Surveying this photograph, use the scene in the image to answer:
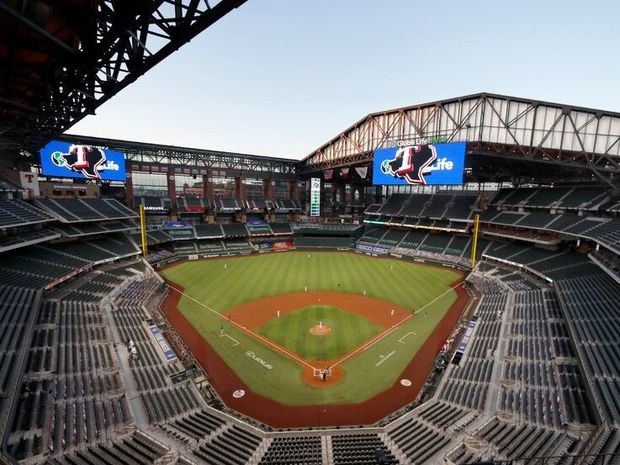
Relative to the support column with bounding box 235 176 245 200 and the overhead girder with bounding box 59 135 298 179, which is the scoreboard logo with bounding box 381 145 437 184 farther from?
the support column with bounding box 235 176 245 200

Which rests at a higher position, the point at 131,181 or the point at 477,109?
the point at 477,109

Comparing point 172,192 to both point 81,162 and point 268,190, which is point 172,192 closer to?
point 81,162

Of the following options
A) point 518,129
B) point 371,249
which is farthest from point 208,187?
point 518,129

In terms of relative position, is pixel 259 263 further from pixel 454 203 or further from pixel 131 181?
pixel 454 203

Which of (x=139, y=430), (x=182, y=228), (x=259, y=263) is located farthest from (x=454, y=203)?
(x=139, y=430)

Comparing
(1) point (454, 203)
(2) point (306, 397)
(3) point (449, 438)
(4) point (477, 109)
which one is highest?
(4) point (477, 109)

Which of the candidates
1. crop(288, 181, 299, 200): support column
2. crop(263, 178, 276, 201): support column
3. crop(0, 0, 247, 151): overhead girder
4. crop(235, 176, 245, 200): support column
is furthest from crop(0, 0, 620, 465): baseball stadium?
crop(288, 181, 299, 200): support column

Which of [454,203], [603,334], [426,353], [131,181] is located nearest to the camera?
[603,334]
